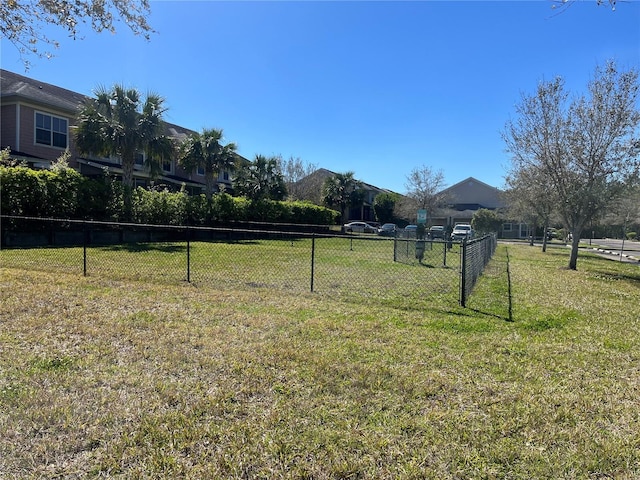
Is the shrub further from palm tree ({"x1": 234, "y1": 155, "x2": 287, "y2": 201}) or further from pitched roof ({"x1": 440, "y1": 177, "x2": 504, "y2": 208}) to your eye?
pitched roof ({"x1": 440, "y1": 177, "x2": 504, "y2": 208})

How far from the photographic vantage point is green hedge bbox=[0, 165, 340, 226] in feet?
42.0

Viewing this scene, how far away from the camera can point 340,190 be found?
4312cm

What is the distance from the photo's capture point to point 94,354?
4.16 meters

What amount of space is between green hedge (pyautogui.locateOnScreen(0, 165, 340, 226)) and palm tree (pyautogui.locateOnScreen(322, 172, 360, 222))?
18761 mm

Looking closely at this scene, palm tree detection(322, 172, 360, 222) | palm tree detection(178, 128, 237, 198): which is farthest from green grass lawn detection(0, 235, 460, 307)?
palm tree detection(322, 172, 360, 222)

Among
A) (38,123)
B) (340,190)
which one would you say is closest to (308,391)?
(38,123)

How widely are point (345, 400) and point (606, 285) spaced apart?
10.3m

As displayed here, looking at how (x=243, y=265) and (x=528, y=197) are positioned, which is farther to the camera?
(x=528, y=197)

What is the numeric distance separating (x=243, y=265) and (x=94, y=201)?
824 cm

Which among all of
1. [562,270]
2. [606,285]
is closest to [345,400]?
[606,285]

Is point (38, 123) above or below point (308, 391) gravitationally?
above

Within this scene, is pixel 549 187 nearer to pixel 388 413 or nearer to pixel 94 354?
pixel 388 413

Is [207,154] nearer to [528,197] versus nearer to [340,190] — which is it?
[528,197]

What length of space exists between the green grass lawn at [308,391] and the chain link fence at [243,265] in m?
1.69
